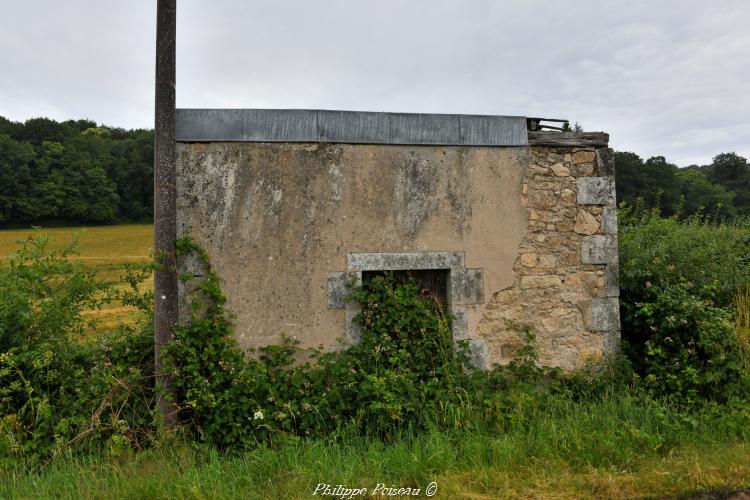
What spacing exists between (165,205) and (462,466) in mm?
3032

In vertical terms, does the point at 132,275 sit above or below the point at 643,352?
above

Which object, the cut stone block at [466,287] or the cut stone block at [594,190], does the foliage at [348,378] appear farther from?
the cut stone block at [594,190]

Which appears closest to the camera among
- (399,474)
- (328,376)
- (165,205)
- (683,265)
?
(399,474)

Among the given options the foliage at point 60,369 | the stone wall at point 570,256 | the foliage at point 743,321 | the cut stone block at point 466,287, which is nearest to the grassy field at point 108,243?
the foliage at point 60,369

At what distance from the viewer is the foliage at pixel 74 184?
23141 millimetres

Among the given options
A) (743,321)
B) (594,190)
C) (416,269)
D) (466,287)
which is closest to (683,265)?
(743,321)

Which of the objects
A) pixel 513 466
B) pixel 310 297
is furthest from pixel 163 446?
pixel 513 466

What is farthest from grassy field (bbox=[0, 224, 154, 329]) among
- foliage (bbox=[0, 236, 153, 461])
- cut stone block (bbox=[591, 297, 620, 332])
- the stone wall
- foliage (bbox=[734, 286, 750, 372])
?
foliage (bbox=[734, 286, 750, 372])

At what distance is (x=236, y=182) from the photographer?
4035mm

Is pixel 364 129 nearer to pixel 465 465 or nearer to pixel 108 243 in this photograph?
pixel 465 465

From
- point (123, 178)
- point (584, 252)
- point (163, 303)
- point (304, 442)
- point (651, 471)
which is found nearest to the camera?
point (651, 471)

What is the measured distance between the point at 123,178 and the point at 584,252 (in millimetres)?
24514

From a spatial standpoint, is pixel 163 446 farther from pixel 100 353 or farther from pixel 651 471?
pixel 651 471

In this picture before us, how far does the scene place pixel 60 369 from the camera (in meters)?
3.96
